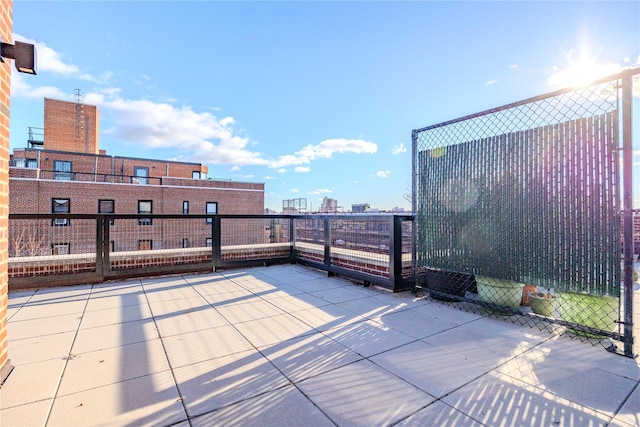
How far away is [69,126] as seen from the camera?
86.2ft

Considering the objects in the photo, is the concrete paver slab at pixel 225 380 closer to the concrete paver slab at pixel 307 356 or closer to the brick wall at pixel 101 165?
the concrete paver slab at pixel 307 356

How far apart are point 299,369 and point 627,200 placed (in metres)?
3.00

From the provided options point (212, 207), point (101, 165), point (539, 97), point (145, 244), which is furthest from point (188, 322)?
point (101, 165)

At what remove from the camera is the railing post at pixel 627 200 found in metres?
2.34

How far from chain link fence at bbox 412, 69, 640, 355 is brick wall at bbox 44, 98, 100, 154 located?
33.3 metres

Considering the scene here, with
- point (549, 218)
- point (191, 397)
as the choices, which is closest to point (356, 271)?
point (549, 218)

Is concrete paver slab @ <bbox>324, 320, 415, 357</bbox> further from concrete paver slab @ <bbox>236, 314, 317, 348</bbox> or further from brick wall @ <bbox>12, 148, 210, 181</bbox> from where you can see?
brick wall @ <bbox>12, 148, 210, 181</bbox>

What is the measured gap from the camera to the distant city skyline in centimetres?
333

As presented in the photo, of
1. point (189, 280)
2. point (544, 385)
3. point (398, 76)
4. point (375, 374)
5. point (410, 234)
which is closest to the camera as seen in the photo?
point (544, 385)

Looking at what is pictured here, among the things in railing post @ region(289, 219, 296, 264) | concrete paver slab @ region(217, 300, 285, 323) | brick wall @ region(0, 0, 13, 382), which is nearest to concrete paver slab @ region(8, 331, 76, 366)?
brick wall @ region(0, 0, 13, 382)

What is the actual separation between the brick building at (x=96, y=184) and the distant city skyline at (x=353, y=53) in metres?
5.24

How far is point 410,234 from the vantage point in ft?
14.2

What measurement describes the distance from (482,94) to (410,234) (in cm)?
266

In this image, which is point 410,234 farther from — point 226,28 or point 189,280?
point 226,28
